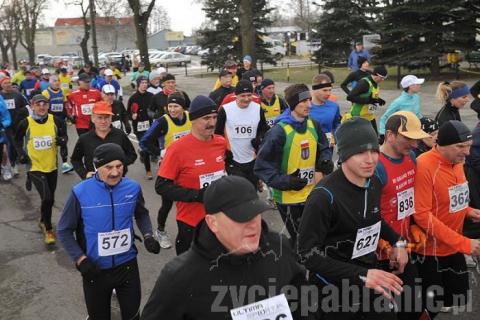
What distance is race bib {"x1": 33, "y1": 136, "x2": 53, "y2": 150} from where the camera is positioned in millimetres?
6955

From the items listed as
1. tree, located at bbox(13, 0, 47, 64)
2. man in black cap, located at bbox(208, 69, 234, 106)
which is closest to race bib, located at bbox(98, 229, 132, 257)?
man in black cap, located at bbox(208, 69, 234, 106)

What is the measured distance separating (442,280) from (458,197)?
0.66 m

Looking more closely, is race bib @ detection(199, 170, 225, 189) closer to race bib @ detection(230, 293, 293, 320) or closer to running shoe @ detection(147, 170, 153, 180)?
race bib @ detection(230, 293, 293, 320)

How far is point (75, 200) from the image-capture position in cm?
381

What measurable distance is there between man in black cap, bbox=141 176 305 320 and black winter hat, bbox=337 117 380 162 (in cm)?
107

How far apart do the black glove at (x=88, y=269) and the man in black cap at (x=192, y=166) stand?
0.99 meters

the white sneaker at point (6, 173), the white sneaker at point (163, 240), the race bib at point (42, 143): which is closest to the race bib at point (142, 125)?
the white sneaker at point (6, 173)

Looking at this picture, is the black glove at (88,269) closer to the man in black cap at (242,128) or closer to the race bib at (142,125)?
the man in black cap at (242,128)

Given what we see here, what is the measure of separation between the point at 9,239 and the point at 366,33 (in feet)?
91.1

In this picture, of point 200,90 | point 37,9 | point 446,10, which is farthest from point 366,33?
point 37,9

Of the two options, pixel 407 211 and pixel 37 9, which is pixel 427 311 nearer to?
pixel 407 211

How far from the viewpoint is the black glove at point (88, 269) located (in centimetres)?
367

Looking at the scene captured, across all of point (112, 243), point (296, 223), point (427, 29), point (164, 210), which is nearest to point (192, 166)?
point (112, 243)

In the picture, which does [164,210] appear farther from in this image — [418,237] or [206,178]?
[418,237]
